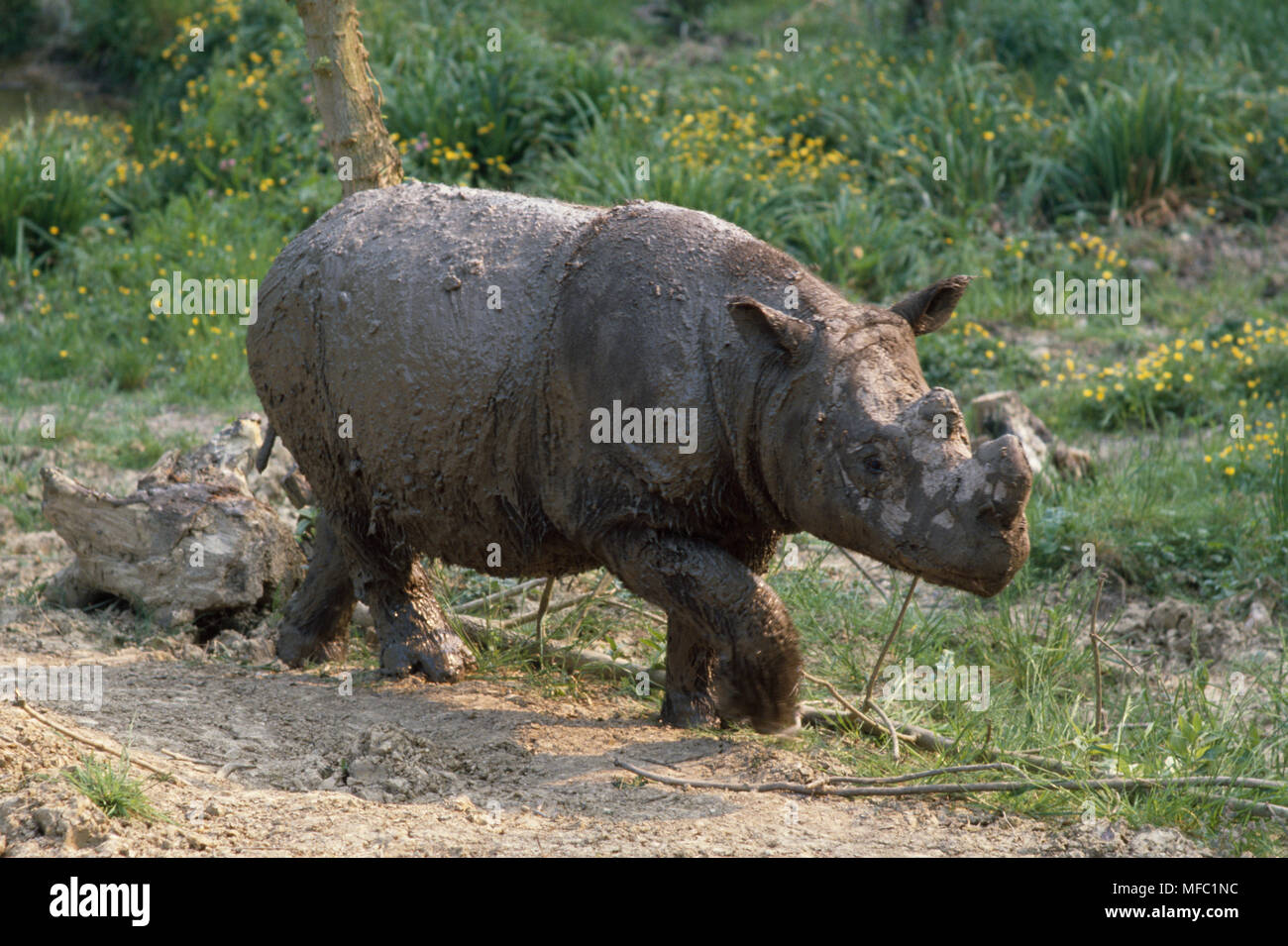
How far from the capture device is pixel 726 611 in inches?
180

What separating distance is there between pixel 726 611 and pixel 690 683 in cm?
57

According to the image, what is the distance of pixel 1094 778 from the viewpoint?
4449 mm

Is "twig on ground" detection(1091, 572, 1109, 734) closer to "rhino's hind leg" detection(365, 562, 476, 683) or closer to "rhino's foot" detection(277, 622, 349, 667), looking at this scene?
"rhino's hind leg" detection(365, 562, 476, 683)

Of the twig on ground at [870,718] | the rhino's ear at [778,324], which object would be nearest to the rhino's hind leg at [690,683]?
the twig on ground at [870,718]

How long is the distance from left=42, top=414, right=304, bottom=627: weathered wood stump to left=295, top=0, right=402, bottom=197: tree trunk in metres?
1.53

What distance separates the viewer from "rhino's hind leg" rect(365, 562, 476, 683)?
5.59 m

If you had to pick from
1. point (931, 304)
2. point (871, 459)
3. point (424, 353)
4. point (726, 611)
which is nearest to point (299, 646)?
point (424, 353)

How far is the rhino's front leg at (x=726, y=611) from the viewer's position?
180 inches

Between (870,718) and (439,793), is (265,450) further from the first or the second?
(870,718)

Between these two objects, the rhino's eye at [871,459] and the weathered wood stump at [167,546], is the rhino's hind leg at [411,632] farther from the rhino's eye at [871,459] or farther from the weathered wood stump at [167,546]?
the rhino's eye at [871,459]

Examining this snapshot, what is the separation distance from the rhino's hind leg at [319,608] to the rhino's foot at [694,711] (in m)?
1.60

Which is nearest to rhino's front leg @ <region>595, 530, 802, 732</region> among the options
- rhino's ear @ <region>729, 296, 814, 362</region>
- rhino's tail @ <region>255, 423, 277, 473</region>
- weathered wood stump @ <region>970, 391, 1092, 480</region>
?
rhino's ear @ <region>729, 296, 814, 362</region>

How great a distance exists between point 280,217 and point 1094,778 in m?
7.66

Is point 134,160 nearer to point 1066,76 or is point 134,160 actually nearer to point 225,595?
point 225,595
